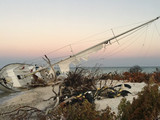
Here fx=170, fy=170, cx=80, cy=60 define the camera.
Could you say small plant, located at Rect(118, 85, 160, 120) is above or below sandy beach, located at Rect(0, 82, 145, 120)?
above

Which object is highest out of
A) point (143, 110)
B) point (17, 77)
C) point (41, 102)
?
point (17, 77)

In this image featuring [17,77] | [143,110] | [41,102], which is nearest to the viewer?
[143,110]

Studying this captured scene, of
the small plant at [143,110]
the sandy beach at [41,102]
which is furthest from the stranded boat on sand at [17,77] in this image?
the small plant at [143,110]

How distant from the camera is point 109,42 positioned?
574 inches

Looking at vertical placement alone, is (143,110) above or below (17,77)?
below

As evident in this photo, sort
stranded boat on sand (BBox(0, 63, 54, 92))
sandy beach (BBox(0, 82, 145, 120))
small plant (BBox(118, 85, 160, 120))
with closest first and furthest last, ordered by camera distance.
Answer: small plant (BBox(118, 85, 160, 120)), sandy beach (BBox(0, 82, 145, 120)), stranded boat on sand (BBox(0, 63, 54, 92))

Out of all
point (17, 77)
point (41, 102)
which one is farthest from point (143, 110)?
point (17, 77)

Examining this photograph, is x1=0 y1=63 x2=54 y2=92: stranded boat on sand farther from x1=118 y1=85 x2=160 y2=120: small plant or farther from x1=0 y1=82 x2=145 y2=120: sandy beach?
x1=118 y1=85 x2=160 y2=120: small plant

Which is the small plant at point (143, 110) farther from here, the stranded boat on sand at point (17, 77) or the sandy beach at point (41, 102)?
the stranded boat on sand at point (17, 77)

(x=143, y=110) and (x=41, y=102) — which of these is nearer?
(x=143, y=110)

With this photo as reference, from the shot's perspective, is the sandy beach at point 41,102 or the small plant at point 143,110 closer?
the small plant at point 143,110

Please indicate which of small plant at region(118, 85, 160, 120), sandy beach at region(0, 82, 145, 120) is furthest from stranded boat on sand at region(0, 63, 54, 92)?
small plant at region(118, 85, 160, 120)

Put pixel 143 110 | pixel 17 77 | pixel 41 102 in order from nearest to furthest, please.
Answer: pixel 143 110, pixel 41 102, pixel 17 77

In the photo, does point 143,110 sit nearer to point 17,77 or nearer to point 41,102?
point 41,102
